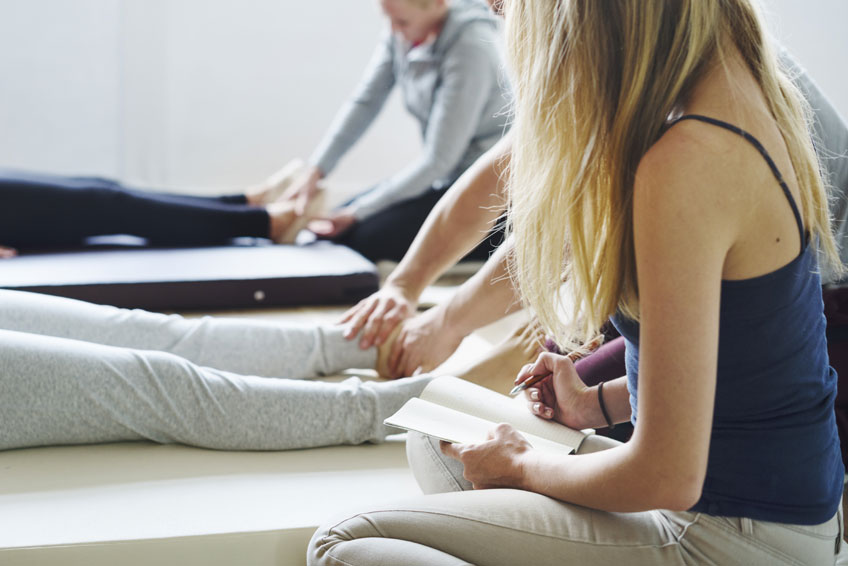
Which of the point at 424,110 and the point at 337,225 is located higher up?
the point at 424,110

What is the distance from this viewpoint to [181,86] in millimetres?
3703

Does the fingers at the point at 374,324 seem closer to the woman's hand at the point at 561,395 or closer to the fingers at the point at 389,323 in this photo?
the fingers at the point at 389,323

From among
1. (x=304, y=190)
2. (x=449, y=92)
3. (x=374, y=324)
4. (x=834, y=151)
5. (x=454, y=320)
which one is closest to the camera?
(x=834, y=151)

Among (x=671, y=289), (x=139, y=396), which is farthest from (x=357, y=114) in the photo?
(x=671, y=289)

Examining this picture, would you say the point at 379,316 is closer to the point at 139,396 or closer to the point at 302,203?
the point at 139,396

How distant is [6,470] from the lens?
1.25 meters

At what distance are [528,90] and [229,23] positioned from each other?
3.08m

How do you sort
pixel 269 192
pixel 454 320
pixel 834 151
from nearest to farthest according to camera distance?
pixel 834 151, pixel 454 320, pixel 269 192

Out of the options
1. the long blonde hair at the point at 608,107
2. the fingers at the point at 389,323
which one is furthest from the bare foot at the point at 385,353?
the long blonde hair at the point at 608,107

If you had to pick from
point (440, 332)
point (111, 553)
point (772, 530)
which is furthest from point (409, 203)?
point (772, 530)

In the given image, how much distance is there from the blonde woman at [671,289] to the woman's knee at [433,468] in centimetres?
15

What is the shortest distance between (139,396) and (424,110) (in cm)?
171

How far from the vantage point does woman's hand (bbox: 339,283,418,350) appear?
1699mm

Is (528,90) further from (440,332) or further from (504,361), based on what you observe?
(440,332)
